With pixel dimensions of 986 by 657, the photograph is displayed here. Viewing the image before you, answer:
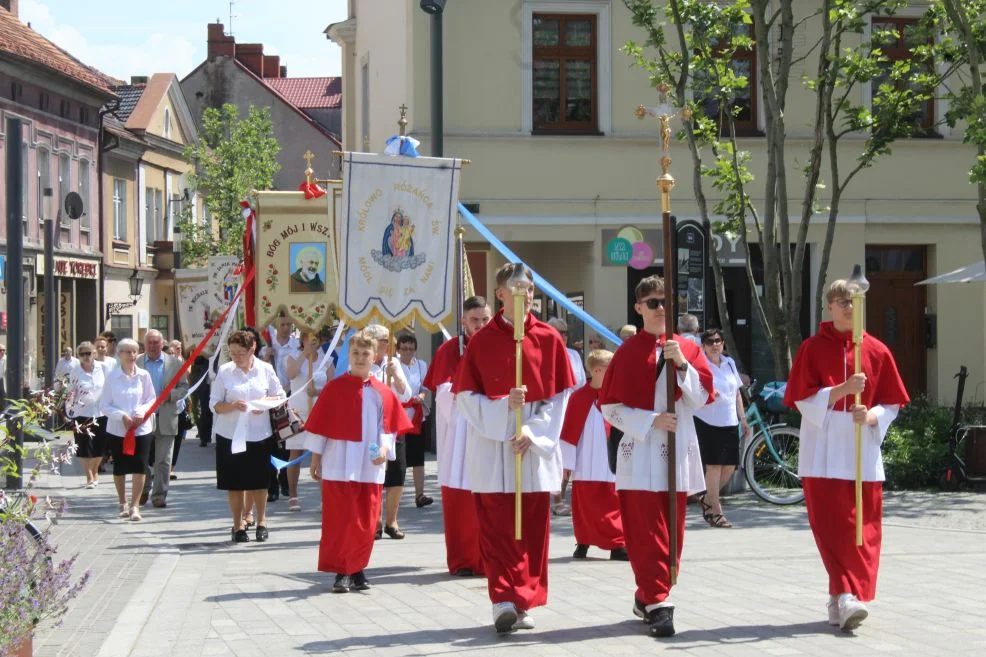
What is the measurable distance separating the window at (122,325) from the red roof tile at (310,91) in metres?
33.2

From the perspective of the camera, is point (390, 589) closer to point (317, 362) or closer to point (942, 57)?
point (317, 362)

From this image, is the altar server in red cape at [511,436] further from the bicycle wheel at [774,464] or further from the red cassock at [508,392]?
the bicycle wheel at [774,464]

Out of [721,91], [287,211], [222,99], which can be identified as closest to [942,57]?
[721,91]

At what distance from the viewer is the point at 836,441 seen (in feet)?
27.9

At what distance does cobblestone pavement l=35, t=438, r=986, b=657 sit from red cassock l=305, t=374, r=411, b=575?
31 centimetres

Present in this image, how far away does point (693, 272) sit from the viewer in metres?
15.9

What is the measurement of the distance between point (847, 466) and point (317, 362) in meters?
8.39

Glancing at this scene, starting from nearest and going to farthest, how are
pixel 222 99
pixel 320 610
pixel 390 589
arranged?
pixel 320 610, pixel 390 589, pixel 222 99

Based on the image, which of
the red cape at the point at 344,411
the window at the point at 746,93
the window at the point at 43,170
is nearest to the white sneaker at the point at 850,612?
the red cape at the point at 344,411

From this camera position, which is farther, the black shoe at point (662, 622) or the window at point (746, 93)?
the window at point (746, 93)

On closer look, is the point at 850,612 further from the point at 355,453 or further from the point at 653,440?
the point at 355,453

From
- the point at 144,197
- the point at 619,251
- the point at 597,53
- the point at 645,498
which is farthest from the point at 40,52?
the point at 645,498

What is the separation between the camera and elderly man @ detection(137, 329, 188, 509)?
51.9ft

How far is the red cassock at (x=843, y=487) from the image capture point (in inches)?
327
